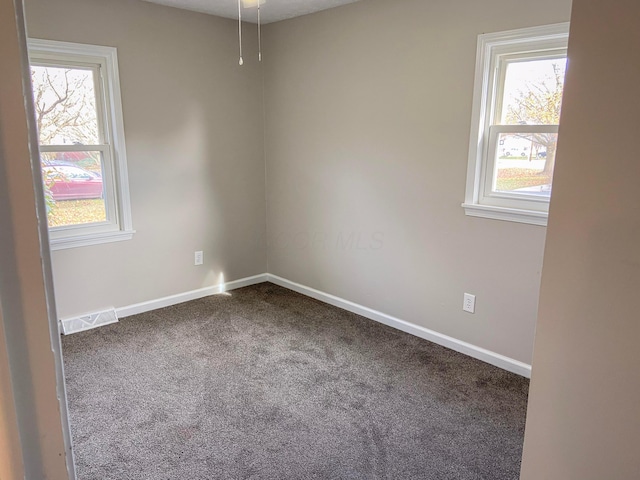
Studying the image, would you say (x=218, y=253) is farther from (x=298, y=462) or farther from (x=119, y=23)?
(x=298, y=462)

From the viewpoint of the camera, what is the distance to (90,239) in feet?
11.5

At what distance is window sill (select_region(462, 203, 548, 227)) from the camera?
8.79 ft

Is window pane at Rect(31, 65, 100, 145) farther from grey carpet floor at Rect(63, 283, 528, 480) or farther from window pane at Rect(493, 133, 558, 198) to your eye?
window pane at Rect(493, 133, 558, 198)

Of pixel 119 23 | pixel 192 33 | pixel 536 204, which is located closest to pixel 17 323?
pixel 536 204

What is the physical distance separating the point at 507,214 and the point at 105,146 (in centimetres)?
293

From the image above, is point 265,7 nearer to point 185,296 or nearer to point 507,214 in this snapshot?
point 507,214

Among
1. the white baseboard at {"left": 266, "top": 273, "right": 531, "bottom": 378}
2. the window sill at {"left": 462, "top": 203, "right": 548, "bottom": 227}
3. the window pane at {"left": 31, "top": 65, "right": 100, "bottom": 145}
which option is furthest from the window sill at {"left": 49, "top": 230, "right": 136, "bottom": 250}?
the window sill at {"left": 462, "top": 203, "right": 548, "bottom": 227}

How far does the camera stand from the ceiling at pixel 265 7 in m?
3.43

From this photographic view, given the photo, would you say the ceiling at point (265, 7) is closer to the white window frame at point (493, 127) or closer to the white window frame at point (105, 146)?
the white window frame at point (105, 146)

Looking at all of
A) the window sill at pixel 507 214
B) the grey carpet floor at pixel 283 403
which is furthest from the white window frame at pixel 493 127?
the grey carpet floor at pixel 283 403

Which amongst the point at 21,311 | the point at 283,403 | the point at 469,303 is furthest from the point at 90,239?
the point at 21,311

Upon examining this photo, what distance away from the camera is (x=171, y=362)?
3.05m

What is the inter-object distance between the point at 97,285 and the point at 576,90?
3707 millimetres

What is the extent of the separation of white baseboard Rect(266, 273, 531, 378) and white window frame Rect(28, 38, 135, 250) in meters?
1.65
